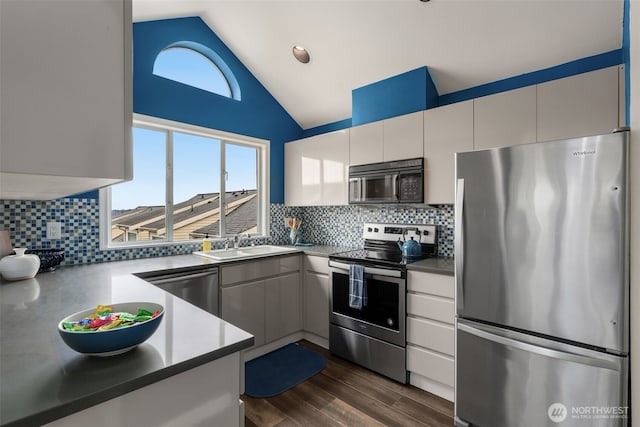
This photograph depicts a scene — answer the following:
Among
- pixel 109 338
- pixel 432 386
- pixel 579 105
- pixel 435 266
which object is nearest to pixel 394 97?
pixel 579 105

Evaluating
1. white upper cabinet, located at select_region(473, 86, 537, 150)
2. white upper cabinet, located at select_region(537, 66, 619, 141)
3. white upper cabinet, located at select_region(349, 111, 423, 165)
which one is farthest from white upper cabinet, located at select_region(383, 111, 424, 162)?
white upper cabinet, located at select_region(537, 66, 619, 141)

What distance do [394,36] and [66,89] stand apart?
262 cm

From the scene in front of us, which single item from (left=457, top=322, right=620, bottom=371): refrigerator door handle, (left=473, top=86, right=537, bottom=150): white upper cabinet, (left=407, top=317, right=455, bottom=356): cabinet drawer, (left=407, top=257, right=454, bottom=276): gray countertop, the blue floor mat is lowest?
the blue floor mat

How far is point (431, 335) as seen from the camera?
7.46 feet

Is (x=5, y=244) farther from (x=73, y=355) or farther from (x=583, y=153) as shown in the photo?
(x=583, y=153)

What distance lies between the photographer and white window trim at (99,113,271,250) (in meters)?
2.56

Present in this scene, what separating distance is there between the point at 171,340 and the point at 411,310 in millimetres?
1874

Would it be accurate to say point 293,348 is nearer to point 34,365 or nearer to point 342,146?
point 342,146

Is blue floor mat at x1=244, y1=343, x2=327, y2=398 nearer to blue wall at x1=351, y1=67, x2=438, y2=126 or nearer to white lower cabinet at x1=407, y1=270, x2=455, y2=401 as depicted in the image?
white lower cabinet at x1=407, y1=270, x2=455, y2=401

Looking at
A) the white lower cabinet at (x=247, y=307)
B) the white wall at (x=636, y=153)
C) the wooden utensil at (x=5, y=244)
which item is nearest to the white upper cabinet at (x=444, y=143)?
the white wall at (x=636, y=153)

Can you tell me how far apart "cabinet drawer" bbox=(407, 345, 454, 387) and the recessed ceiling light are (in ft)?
9.50

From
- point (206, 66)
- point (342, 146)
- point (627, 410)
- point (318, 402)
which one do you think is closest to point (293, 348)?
point (318, 402)

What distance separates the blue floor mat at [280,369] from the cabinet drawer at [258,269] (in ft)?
2.51

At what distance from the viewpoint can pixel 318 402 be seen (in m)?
2.20
